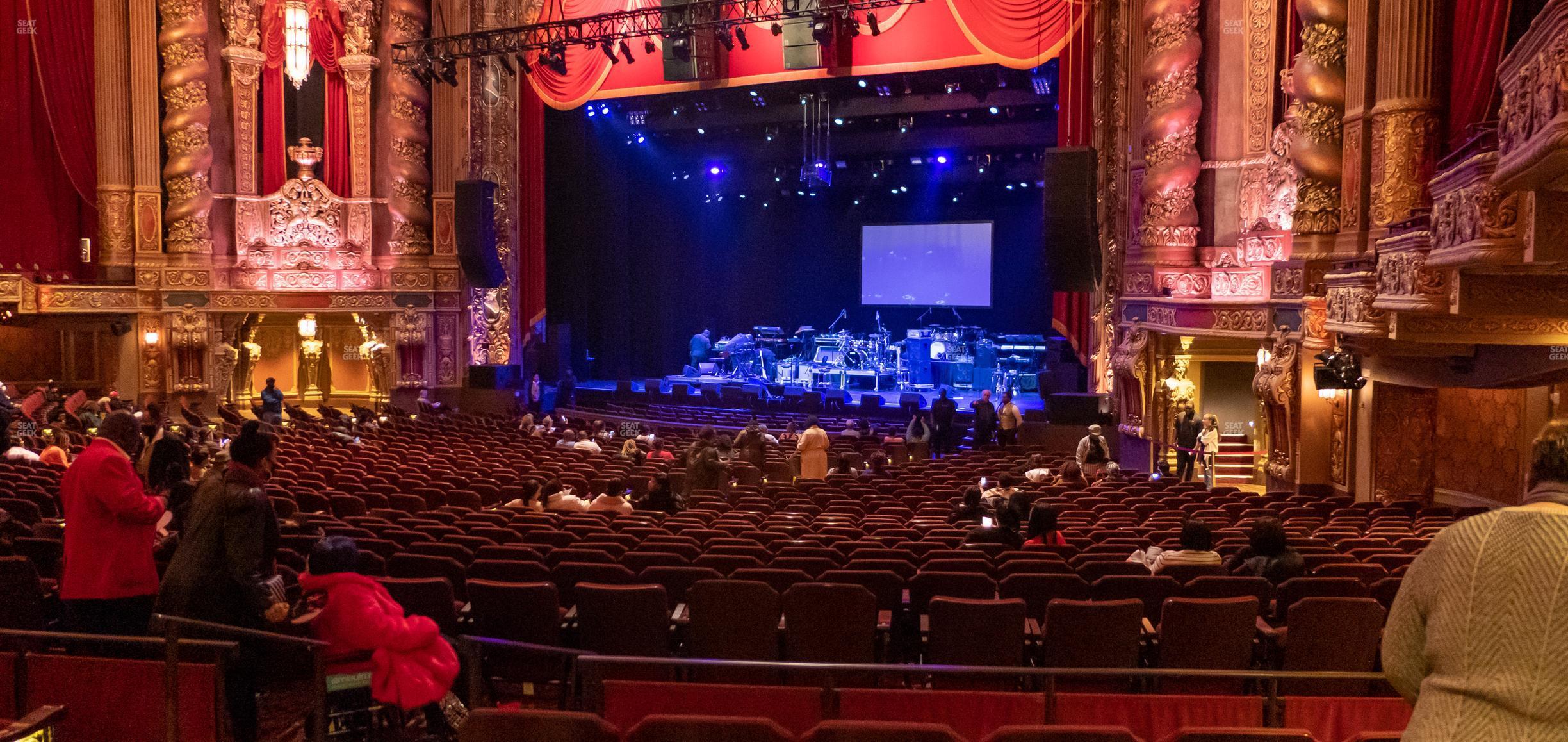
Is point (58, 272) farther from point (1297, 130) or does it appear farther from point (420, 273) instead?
point (1297, 130)

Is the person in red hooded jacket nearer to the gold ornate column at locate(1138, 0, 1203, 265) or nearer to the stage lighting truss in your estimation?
the stage lighting truss

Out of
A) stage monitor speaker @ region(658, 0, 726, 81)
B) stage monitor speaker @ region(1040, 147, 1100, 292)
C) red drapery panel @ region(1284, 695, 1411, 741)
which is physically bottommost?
red drapery panel @ region(1284, 695, 1411, 741)

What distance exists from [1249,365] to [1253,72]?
4467 millimetres

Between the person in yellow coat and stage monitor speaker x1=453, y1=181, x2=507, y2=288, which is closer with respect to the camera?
the person in yellow coat

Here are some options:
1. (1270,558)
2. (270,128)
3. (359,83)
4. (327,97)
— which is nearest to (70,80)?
(270,128)

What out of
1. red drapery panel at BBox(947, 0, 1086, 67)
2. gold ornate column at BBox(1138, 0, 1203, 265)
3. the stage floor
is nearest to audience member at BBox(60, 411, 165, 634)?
gold ornate column at BBox(1138, 0, 1203, 265)

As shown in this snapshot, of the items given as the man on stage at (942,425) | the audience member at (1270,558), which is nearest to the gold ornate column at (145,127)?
the man on stage at (942,425)

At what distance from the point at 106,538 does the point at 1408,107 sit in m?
12.6

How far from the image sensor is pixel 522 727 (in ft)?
10.5

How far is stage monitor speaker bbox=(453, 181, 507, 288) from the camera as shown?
70.5 feet

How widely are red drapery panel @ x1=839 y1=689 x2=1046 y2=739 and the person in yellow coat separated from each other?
950cm

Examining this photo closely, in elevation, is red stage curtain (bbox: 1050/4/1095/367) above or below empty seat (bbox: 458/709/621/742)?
above

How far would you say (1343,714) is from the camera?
422cm

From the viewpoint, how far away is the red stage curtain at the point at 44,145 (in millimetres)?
21516
